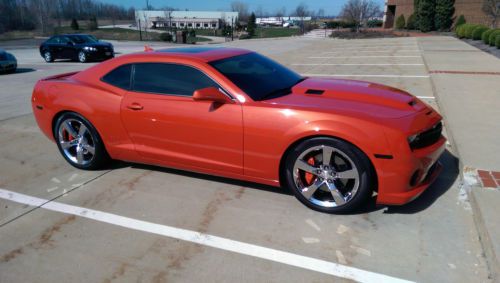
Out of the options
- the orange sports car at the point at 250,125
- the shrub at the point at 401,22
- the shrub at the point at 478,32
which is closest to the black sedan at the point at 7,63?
the orange sports car at the point at 250,125

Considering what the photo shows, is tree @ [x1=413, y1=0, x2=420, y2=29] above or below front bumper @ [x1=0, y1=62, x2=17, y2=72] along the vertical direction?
above

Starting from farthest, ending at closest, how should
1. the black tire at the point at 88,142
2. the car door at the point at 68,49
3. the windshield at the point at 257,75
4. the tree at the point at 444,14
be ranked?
1. the tree at the point at 444,14
2. the car door at the point at 68,49
3. the black tire at the point at 88,142
4. the windshield at the point at 257,75

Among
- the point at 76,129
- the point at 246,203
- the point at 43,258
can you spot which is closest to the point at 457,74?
the point at 246,203

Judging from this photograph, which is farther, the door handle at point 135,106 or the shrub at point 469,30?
the shrub at point 469,30

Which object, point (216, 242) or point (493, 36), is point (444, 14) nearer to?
point (493, 36)

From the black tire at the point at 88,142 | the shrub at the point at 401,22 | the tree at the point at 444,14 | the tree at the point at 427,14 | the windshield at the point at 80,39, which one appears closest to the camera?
the black tire at the point at 88,142

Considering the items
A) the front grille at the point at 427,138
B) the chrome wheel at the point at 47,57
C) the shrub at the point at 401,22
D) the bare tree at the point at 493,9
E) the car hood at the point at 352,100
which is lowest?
the chrome wheel at the point at 47,57

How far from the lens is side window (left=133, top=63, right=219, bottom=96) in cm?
379

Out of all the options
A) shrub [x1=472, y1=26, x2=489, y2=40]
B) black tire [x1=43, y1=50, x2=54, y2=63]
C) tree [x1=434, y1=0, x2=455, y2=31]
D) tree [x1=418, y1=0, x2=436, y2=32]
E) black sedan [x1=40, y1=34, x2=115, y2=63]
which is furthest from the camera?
tree [x1=418, y1=0, x2=436, y2=32]

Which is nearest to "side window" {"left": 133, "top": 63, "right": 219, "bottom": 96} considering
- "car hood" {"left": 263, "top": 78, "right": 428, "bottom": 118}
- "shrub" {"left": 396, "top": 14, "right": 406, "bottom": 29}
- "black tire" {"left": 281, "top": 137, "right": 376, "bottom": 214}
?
"car hood" {"left": 263, "top": 78, "right": 428, "bottom": 118}

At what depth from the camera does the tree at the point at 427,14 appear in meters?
36.6

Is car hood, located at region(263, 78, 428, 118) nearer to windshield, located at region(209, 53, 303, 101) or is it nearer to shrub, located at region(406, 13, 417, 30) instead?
windshield, located at region(209, 53, 303, 101)

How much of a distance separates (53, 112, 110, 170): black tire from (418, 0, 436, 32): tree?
38667mm

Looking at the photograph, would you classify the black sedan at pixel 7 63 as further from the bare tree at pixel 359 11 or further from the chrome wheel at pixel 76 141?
the bare tree at pixel 359 11
